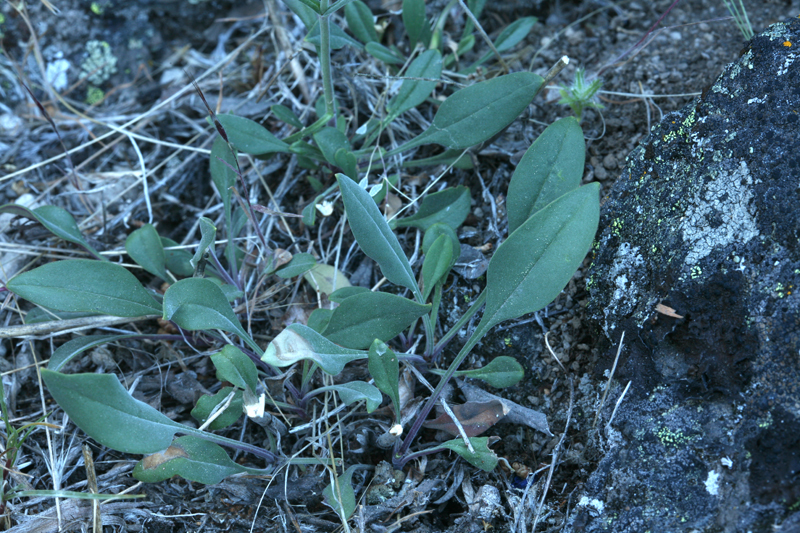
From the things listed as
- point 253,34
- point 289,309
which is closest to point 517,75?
point 289,309

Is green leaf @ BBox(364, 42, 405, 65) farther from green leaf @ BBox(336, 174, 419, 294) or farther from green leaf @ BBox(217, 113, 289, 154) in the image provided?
green leaf @ BBox(336, 174, 419, 294)

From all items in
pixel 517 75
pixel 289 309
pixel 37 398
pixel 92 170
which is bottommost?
pixel 289 309

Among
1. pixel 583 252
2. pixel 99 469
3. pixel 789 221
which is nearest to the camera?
pixel 789 221

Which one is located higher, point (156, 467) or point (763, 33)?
point (763, 33)

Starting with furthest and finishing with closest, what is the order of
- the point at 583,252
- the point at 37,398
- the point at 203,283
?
the point at 37,398 → the point at 203,283 → the point at 583,252

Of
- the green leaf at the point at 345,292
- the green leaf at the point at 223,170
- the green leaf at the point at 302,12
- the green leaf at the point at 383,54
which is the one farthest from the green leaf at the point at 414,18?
Result: the green leaf at the point at 345,292

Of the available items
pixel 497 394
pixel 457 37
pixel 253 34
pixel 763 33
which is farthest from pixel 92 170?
pixel 763 33

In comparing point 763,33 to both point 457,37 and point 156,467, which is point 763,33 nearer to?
point 457,37

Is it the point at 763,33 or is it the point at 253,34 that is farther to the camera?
the point at 253,34
